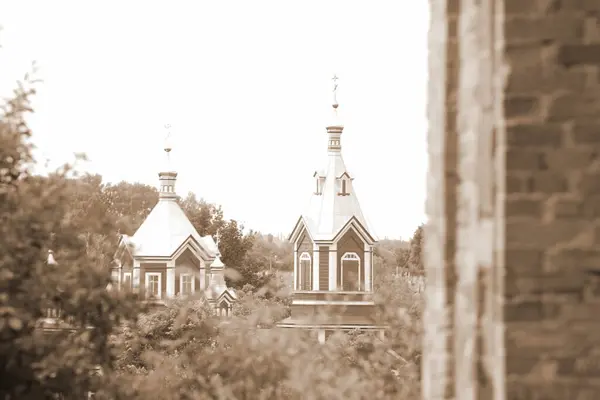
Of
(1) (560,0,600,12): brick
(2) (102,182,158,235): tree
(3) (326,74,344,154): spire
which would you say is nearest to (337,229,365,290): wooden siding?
(3) (326,74,344,154): spire

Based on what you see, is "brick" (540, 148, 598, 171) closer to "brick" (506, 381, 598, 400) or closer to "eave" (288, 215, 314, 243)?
"brick" (506, 381, 598, 400)

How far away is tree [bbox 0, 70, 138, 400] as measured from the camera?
699 centimetres

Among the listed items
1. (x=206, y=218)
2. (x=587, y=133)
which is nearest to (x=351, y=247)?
(x=206, y=218)

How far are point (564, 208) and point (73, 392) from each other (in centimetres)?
510

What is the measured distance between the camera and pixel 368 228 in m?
43.8

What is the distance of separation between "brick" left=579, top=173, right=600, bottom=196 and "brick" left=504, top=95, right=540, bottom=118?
266mm

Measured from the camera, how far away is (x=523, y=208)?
3068 mm

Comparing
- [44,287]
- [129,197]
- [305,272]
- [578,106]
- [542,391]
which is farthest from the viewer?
[129,197]

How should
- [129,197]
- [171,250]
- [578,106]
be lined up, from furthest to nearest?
[129,197] < [171,250] < [578,106]

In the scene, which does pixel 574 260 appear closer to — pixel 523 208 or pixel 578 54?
pixel 523 208

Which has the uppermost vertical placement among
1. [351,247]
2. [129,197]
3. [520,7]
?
[129,197]

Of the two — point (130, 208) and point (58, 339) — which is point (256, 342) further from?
point (130, 208)

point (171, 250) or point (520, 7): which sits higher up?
point (171, 250)

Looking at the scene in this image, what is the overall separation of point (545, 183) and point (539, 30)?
1.63 feet
